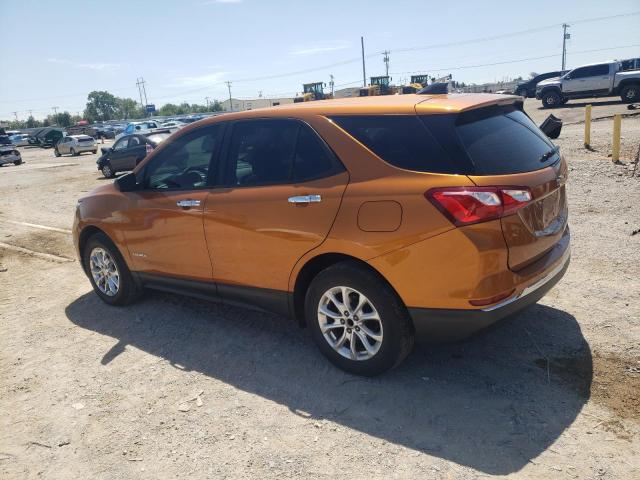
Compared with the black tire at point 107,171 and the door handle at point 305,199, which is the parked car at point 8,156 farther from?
the door handle at point 305,199

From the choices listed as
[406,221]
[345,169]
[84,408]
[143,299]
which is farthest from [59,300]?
[406,221]

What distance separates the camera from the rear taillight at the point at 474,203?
2832 millimetres

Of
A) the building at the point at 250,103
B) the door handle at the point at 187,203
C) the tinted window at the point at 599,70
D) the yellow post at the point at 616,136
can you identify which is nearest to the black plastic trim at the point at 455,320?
the door handle at the point at 187,203

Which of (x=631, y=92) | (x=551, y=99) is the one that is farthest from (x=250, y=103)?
(x=631, y=92)

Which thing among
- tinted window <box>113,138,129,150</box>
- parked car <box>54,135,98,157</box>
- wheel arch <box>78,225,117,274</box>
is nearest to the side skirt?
wheel arch <box>78,225,117,274</box>

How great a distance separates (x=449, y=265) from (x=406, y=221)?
1.16ft

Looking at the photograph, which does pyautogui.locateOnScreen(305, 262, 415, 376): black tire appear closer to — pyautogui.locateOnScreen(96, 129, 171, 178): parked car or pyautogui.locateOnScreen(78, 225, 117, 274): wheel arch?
pyautogui.locateOnScreen(78, 225, 117, 274): wheel arch

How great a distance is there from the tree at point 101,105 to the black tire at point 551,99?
12953 centimetres

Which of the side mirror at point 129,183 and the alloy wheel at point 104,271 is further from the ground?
the side mirror at point 129,183

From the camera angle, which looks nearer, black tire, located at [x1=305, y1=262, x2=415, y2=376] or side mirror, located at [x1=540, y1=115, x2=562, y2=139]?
black tire, located at [x1=305, y1=262, x2=415, y2=376]

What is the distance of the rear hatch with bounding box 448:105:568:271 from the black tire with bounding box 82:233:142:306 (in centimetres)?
351

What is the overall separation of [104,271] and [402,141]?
11.6ft

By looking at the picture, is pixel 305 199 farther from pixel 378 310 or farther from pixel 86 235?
pixel 86 235

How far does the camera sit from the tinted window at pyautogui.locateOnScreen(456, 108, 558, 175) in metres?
2.99
